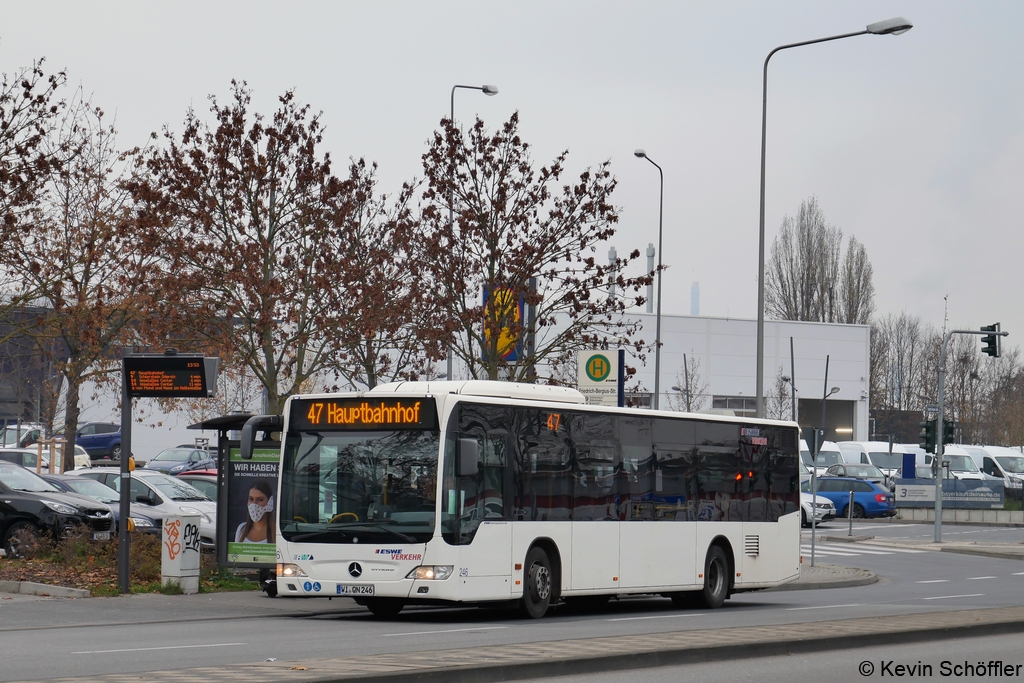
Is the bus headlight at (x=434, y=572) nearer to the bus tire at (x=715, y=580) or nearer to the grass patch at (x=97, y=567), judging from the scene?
the grass patch at (x=97, y=567)

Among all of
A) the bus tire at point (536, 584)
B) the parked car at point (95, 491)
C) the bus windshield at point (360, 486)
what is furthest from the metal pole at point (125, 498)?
the parked car at point (95, 491)

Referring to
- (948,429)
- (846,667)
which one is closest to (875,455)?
(948,429)

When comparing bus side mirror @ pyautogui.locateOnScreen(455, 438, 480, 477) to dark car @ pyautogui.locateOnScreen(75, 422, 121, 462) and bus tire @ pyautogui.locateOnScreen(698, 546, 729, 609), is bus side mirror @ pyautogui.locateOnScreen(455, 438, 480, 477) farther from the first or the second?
dark car @ pyautogui.locateOnScreen(75, 422, 121, 462)

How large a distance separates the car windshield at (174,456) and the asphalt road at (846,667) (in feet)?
128

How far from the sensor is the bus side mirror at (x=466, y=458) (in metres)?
15.9

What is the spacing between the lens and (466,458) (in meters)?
15.9

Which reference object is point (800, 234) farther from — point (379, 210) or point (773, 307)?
point (379, 210)

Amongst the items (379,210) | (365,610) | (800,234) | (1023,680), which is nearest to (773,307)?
(800,234)

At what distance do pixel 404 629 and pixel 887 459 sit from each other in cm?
4940

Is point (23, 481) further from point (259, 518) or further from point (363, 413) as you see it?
point (363, 413)

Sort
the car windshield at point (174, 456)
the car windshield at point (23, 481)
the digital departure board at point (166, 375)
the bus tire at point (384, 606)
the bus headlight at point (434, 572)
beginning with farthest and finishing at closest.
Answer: the car windshield at point (174, 456), the car windshield at point (23, 481), the digital departure board at point (166, 375), the bus tire at point (384, 606), the bus headlight at point (434, 572)

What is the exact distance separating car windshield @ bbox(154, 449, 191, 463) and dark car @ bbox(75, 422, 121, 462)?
7.47 meters

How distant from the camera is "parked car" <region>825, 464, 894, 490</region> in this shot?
175ft

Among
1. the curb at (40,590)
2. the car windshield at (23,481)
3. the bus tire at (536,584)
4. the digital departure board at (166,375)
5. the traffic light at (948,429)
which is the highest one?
the digital departure board at (166,375)
